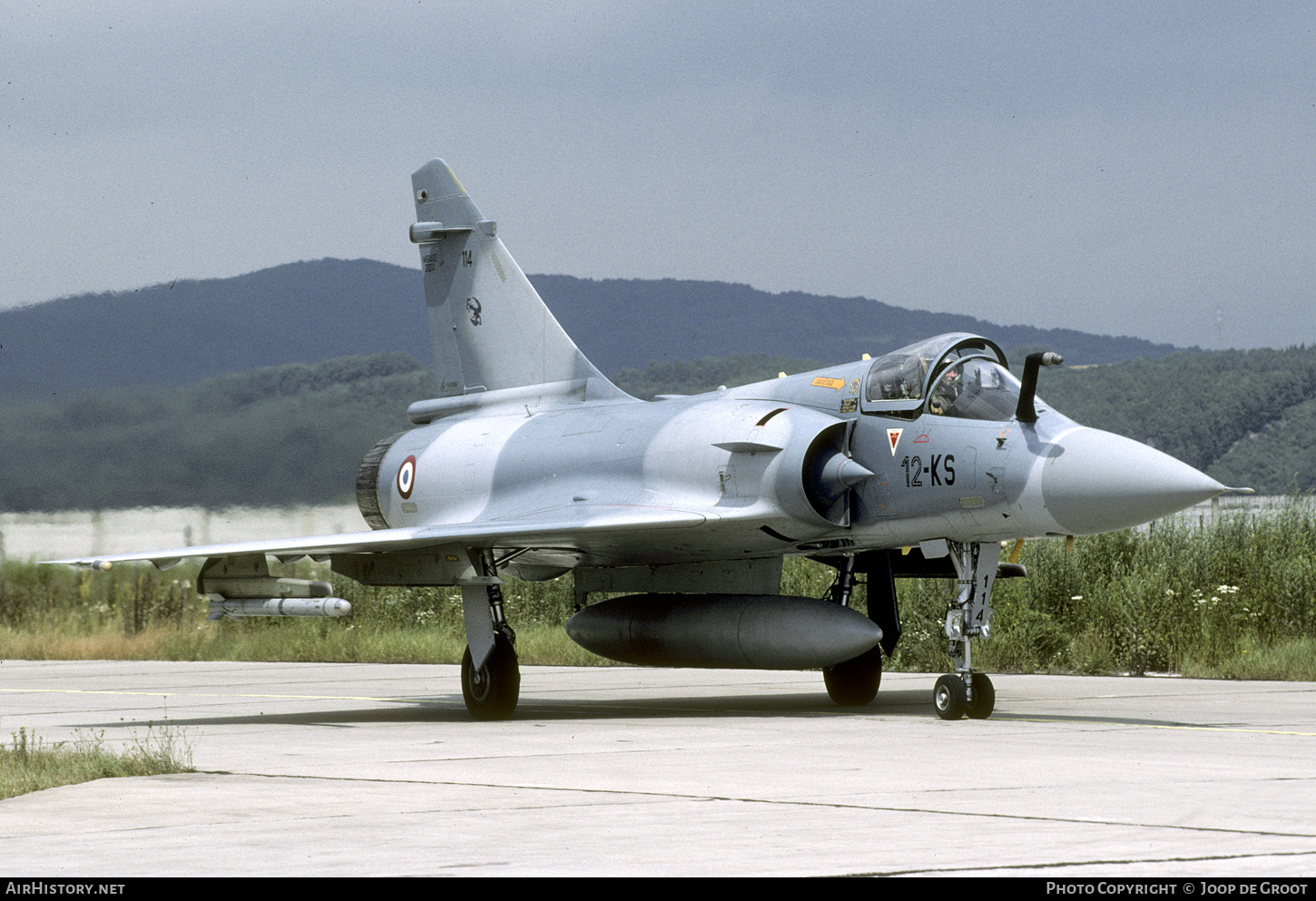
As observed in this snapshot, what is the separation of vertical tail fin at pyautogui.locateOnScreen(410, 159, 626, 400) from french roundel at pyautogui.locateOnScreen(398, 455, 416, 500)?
1219mm

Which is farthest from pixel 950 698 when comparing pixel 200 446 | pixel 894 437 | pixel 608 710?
pixel 200 446

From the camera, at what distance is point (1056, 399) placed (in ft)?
287

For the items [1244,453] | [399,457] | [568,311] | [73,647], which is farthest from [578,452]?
[568,311]

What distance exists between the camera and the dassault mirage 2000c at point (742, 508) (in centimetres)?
1105

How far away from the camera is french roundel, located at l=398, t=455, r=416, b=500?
15.4 m

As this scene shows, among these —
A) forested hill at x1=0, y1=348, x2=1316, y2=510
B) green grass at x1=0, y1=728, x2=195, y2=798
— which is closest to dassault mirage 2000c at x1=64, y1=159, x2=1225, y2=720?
green grass at x1=0, y1=728, x2=195, y2=798

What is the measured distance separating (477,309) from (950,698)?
279 inches

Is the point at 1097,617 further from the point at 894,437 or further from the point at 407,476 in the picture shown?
the point at 407,476

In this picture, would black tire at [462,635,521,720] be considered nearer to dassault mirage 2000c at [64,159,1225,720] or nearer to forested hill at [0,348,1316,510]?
dassault mirage 2000c at [64,159,1225,720]

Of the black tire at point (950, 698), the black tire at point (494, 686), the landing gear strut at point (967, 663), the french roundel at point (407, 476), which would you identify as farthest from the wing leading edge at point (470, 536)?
the french roundel at point (407, 476)

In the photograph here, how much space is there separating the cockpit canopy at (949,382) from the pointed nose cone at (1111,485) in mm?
715

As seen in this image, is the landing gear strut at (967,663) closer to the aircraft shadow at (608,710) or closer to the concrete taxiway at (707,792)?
the concrete taxiway at (707,792)

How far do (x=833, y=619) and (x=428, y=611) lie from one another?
44.9ft
